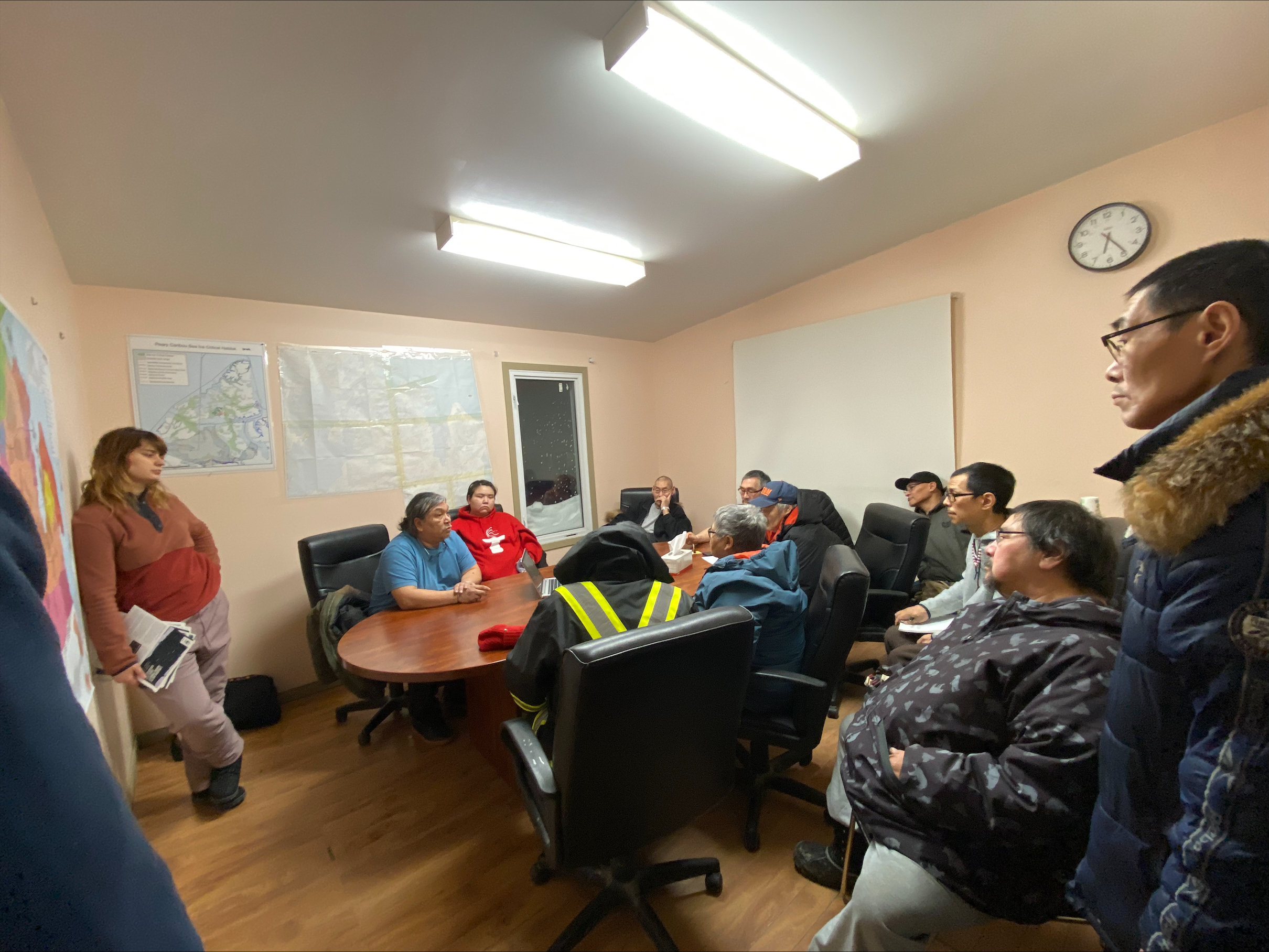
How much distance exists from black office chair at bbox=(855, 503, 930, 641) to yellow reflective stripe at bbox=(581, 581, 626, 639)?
152cm

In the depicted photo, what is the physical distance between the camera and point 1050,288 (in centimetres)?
249

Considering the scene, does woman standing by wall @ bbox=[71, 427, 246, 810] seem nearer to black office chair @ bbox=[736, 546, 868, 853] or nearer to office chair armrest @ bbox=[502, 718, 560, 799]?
office chair armrest @ bbox=[502, 718, 560, 799]

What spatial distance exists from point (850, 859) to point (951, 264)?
9.97 ft

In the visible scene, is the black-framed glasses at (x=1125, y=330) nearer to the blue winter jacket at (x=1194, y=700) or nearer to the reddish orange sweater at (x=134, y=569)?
the blue winter jacket at (x=1194, y=700)

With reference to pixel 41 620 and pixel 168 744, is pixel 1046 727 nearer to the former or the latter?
pixel 41 620

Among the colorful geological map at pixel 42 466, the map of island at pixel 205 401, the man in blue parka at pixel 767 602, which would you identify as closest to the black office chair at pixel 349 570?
the map of island at pixel 205 401

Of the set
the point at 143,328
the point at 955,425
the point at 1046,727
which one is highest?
the point at 143,328

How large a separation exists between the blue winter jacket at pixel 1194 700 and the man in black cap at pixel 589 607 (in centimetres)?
98

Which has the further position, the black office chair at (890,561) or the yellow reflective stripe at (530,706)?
the black office chair at (890,561)

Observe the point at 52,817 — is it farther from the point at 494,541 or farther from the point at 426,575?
the point at 494,541

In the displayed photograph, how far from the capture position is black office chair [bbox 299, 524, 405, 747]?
2557 mm

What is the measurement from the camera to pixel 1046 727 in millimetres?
952

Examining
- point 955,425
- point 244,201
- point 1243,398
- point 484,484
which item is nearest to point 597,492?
point 484,484

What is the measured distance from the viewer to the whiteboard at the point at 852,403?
Answer: 2928mm
